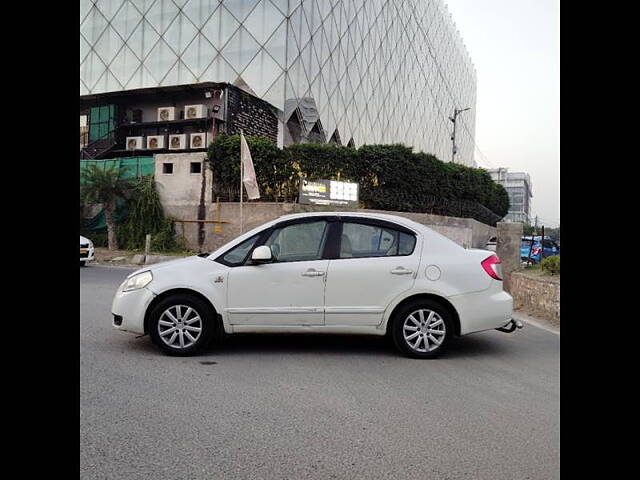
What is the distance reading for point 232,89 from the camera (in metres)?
28.1

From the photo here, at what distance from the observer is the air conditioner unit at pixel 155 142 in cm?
2841

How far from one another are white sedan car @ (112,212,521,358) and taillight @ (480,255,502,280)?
0.07 meters

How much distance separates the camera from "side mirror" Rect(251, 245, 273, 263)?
607 centimetres

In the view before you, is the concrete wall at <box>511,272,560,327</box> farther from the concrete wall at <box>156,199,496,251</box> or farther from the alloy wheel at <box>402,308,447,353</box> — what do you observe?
the concrete wall at <box>156,199,496,251</box>

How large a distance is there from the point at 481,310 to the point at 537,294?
437 cm

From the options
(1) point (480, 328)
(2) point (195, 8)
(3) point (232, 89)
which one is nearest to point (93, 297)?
(1) point (480, 328)

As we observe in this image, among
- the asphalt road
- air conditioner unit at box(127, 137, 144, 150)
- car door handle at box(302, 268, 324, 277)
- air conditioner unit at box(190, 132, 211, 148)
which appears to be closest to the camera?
the asphalt road

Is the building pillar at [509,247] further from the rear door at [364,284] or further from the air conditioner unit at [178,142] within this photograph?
the air conditioner unit at [178,142]

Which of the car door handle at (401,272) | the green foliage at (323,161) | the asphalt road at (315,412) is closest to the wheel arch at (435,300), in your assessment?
the car door handle at (401,272)

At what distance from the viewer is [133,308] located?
616 cm

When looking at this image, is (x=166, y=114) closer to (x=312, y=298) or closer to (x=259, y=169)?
(x=259, y=169)

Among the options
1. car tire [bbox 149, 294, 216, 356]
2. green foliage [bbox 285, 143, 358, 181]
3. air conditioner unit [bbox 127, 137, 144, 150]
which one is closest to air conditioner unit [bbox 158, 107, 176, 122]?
air conditioner unit [bbox 127, 137, 144, 150]

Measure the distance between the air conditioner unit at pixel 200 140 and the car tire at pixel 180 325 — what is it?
21842 millimetres
